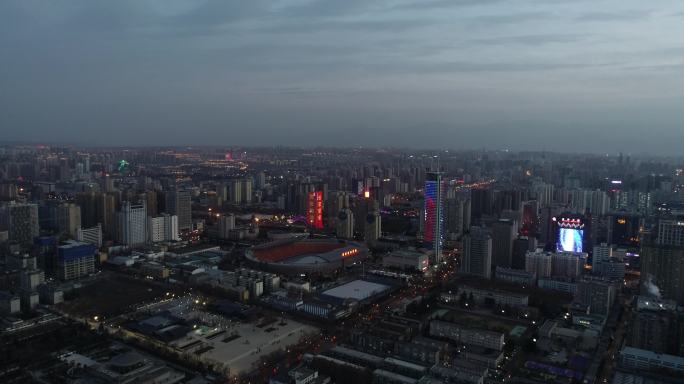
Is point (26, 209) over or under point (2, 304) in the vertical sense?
over

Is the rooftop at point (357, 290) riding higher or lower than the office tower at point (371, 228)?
lower

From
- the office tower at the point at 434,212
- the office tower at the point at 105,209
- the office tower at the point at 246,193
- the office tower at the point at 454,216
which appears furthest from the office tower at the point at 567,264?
the office tower at the point at 246,193

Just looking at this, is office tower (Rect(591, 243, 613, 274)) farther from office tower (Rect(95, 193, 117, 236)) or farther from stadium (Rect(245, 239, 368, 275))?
office tower (Rect(95, 193, 117, 236))

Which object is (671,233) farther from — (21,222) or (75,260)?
(21,222)

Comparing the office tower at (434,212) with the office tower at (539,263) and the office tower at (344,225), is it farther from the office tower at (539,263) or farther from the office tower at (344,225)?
the office tower at (344,225)

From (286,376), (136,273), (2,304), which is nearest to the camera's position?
(286,376)

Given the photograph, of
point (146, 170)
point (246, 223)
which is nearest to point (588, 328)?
point (246, 223)

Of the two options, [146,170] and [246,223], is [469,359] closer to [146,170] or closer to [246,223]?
[246,223]

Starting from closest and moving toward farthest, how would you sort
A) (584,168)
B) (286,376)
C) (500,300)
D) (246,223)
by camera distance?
1. (286,376)
2. (500,300)
3. (246,223)
4. (584,168)
